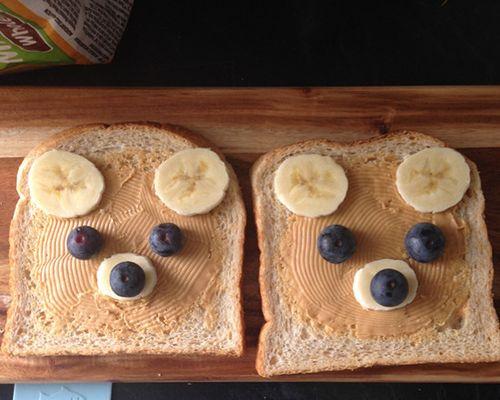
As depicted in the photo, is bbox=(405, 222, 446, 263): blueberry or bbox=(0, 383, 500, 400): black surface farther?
bbox=(0, 383, 500, 400): black surface

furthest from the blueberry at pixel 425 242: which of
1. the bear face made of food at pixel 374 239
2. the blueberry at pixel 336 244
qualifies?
the blueberry at pixel 336 244

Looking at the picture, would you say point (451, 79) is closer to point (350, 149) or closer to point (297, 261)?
point (350, 149)

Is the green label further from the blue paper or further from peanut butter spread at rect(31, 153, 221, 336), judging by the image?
the blue paper

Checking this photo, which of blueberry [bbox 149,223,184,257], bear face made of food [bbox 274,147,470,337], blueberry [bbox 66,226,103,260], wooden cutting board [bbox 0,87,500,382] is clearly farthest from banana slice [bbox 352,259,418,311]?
blueberry [bbox 66,226,103,260]

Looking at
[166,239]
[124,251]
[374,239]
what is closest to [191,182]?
[166,239]

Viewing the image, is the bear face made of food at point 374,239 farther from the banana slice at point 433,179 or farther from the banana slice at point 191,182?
the banana slice at point 191,182

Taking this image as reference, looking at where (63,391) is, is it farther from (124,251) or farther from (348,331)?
(348,331)
